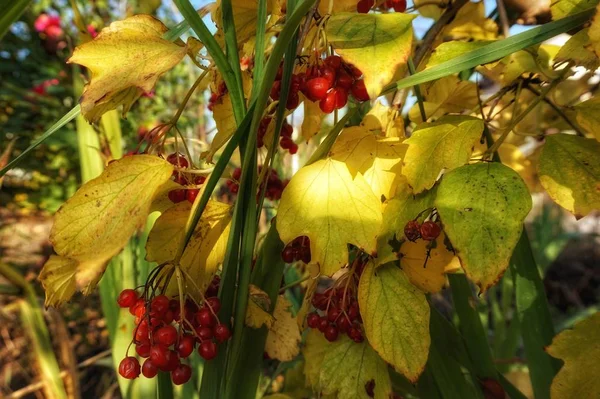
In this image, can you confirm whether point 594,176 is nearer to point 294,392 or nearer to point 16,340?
point 294,392

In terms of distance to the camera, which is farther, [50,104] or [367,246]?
[50,104]

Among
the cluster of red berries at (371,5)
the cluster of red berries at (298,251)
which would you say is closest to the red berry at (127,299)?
the cluster of red berries at (298,251)

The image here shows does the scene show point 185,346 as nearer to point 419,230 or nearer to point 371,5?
point 419,230

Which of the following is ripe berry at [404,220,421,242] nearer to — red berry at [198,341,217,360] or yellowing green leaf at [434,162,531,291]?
yellowing green leaf at [434,162,531,291]

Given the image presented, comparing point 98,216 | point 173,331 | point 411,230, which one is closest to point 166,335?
point 173,331

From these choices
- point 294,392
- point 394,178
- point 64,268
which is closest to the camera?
point 64,268


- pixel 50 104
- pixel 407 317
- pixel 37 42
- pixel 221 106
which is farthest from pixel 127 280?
pixel 37 42

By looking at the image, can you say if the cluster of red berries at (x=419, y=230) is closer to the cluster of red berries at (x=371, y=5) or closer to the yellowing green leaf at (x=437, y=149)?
the yellowing green leaf at (x=437, y=149)
